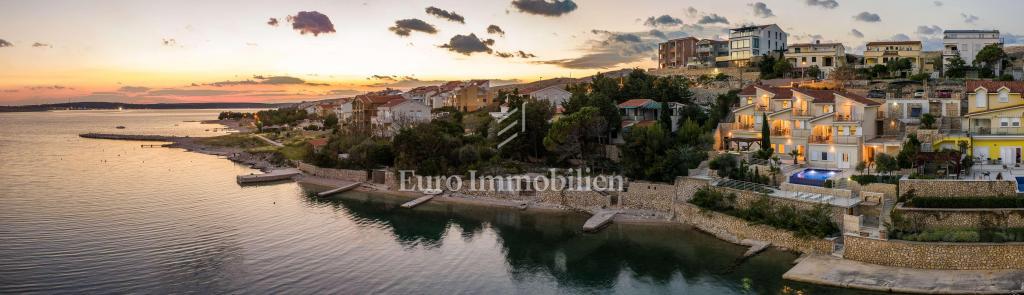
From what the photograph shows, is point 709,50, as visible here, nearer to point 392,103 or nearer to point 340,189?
point 392,103

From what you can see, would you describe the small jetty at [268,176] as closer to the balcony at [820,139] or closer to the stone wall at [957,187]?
the balcony at [820,139]

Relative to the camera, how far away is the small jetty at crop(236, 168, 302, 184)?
40.4m

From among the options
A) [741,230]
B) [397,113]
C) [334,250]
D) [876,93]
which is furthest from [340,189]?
[876,93]

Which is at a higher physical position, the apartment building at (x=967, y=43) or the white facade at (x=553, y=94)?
the apartment building at (x=967, y=43)

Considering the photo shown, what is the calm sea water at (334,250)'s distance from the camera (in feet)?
63.9

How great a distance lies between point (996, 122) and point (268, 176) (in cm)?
3820

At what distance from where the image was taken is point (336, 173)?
132 feet

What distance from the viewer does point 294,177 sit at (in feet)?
137

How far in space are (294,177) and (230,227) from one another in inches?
595

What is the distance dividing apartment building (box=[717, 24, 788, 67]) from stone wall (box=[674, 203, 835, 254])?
1144 inches

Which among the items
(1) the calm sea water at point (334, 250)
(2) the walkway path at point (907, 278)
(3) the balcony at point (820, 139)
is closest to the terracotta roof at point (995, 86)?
(3) the balcony at point (820, 139)

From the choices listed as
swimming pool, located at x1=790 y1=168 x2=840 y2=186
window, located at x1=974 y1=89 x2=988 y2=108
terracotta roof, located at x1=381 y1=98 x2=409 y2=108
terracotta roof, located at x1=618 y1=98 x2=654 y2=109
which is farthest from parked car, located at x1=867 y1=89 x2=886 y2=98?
terracotta roof, located at x1=381 y1=98 x2=409 y2=108

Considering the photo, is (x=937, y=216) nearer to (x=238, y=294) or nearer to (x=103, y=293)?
(x=238, y=294)

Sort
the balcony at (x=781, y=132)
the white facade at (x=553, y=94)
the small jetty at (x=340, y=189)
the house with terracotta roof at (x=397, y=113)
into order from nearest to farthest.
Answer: the balcony at (x=781, y=132), the small jetty at (x=340, y=189), the white facade at (x=553, y=94), the house with terracotta roof at (x=397, y=113)
